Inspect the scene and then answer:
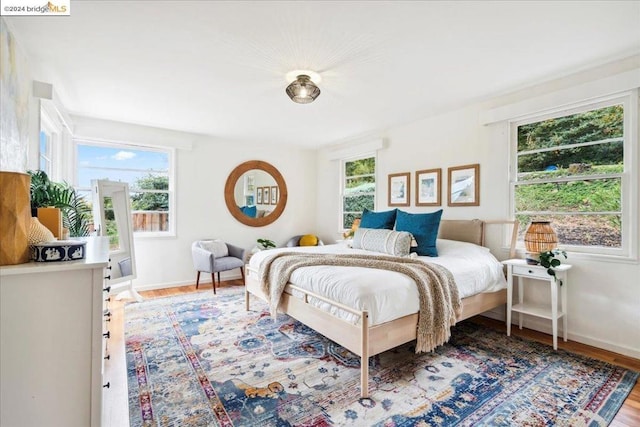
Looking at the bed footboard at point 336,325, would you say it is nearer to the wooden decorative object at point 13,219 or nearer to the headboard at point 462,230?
the wooden decorative object at point 13,219

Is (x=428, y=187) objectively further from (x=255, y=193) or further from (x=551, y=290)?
(x=255, y=193)

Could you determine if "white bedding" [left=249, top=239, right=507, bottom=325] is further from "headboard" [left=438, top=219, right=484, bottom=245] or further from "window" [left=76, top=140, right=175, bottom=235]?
"window" [left=76, top=140, right=175, bottom=235]

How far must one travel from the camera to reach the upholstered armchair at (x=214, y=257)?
13.8ft

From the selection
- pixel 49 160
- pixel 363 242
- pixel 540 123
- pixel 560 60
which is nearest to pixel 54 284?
pixel 363 242

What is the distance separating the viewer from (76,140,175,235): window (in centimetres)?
411

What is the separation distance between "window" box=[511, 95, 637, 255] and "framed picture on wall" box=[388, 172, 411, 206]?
1.30m

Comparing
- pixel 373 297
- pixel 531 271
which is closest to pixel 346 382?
pixel 373 297

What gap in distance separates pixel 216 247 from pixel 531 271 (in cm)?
405

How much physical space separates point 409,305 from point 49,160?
158 inches

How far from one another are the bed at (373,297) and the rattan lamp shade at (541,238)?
1.07 ft

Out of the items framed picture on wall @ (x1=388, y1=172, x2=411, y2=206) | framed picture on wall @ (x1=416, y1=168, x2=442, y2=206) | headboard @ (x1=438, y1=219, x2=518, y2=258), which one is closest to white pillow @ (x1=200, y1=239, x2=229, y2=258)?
framed picture on wall @ (x1=388, y1=172, x2=411, y2=206)

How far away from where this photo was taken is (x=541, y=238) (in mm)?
2709

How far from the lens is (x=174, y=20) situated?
1.96 meters

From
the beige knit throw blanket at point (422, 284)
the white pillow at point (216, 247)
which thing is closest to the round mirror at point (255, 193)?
the white pillow at point (216, 247)
